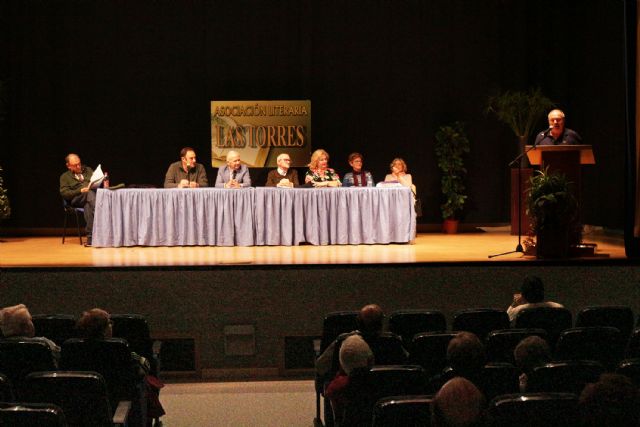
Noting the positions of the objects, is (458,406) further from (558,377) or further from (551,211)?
(551,211)

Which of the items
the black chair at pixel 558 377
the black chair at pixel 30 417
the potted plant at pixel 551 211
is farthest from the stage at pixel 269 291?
the black chair at pixel 30 417

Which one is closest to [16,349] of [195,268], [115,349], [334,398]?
[115,349]

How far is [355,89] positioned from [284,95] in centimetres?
102

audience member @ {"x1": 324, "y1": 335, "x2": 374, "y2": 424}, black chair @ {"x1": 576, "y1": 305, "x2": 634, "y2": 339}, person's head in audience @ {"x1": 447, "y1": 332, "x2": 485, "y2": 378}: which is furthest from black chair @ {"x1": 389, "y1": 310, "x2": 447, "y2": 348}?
person's head in audience @ {"x1": 447, "y1": 332, "x2": 485, "y2": 378}

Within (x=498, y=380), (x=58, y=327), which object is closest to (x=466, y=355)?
(x=498, y=380)

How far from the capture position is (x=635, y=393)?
322 cm

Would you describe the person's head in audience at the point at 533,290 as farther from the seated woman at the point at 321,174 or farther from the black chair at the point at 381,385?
the seated woman at the point at 321,174

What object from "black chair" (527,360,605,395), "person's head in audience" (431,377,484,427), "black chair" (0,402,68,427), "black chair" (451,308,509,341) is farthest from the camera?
"black chair" (451,308,509,341)

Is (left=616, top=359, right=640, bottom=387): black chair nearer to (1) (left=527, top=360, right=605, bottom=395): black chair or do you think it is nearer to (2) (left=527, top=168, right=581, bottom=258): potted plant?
(1) (left=527, top=360, right=605, bottom=395): black chair

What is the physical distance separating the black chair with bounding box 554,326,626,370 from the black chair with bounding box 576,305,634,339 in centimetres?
70

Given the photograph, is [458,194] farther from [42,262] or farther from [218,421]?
[218,421]

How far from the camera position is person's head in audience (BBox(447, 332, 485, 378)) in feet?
13.2

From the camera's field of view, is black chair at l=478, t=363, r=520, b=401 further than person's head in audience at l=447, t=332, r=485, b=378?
Yes

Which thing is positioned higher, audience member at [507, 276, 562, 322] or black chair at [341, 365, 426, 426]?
audience member at [507, 276, 562, 322]
